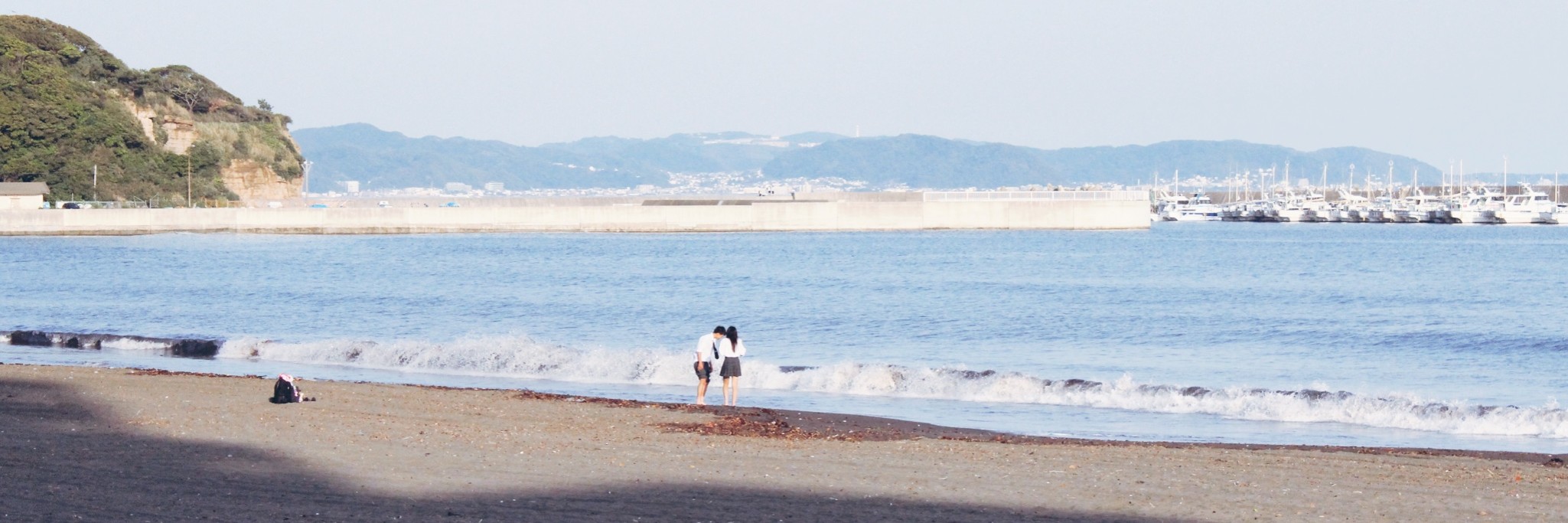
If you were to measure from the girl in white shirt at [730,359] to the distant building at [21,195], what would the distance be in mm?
64972

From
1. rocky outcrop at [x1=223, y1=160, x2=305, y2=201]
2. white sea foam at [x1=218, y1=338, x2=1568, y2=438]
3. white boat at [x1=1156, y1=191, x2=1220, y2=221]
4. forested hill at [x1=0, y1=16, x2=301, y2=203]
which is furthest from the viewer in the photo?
white boat at [x1=1156, y1=191, x2=1220, y2=221]

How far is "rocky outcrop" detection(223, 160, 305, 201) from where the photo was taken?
8644cm

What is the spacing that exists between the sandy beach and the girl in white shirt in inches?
42.8

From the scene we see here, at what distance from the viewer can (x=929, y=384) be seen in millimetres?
17484

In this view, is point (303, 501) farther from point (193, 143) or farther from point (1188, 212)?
point (1188, 212)

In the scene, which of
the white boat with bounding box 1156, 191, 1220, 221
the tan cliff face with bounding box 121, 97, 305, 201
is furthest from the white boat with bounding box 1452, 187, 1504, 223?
the tan cliff face with bounding box 121, 97, 305, 201

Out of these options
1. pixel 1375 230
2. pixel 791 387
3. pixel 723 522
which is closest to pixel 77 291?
pixel 791 387

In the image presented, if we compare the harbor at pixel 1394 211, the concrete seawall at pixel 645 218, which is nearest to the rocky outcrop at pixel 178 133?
the concrete seawall at pixel 645 218

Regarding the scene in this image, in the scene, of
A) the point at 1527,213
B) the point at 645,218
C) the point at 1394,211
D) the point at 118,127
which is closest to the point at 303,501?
the point at 645,218

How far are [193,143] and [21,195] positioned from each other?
15353 millimetres

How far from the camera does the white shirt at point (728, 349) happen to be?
1497 cm

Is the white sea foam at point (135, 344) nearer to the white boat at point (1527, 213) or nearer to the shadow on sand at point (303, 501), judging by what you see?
the shadow on sand at point (303, 501)

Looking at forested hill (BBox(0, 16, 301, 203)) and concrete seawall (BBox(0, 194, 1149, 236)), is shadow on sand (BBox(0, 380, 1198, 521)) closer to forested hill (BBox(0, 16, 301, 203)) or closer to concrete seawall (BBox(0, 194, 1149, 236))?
concrete seawall (BBox(0, 194, 1149, 236))

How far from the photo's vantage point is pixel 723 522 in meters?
8.16
